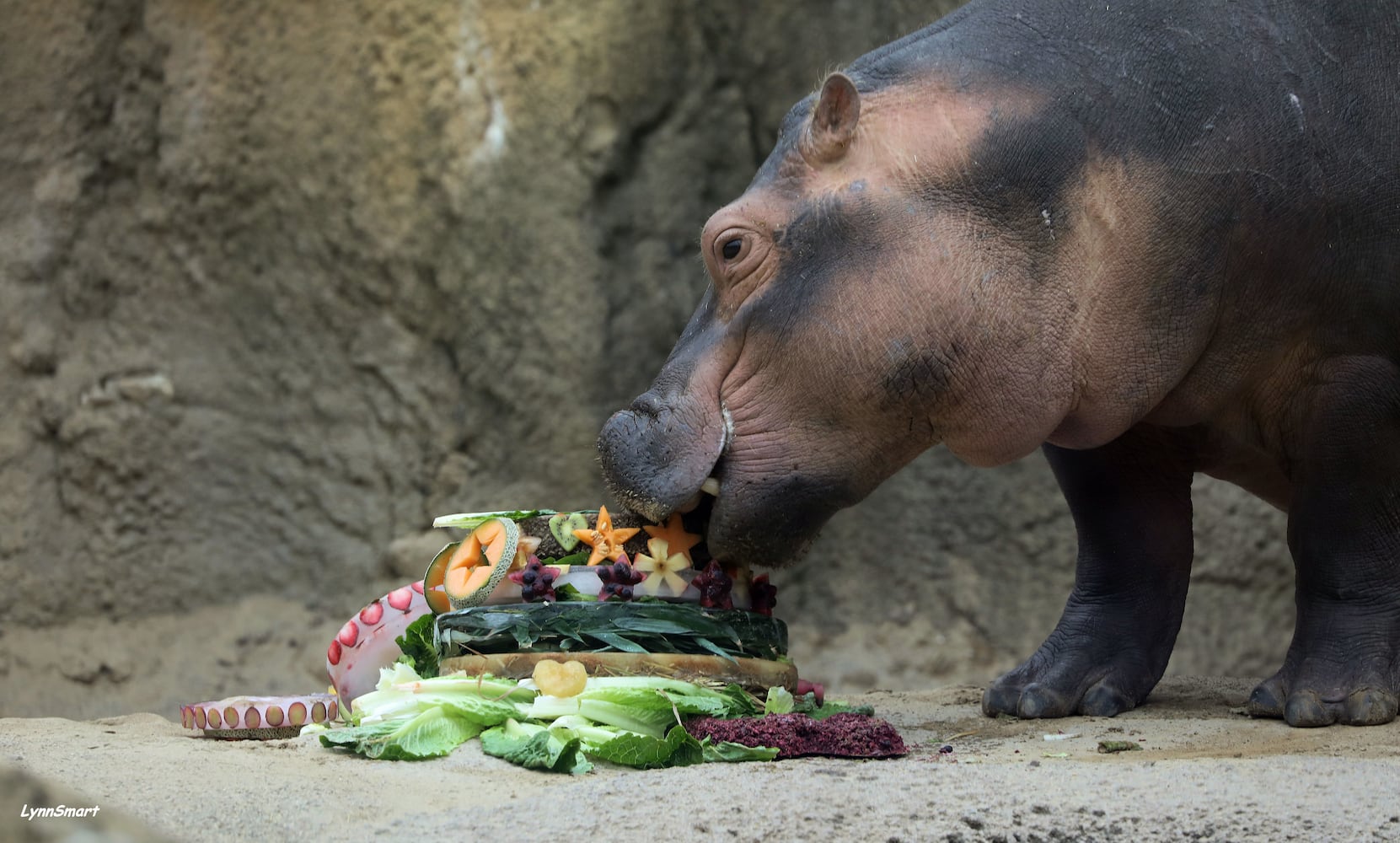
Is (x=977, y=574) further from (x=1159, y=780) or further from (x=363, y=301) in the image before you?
(x=1159, y=780)

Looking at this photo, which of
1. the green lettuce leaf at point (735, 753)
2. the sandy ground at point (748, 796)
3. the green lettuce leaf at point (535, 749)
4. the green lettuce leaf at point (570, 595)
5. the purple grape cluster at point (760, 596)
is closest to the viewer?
the sandy ground at point (748, 796)

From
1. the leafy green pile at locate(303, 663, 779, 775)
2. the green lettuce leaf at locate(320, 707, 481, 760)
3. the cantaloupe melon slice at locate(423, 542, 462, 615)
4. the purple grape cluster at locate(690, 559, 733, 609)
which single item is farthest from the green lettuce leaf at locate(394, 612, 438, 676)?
the purple grape cluster at locate(690, 559, 733, 609)

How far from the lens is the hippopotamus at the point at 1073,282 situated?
153 inches

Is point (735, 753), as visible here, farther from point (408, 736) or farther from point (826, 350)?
point (826, 350)

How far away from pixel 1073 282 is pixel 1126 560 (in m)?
1.32

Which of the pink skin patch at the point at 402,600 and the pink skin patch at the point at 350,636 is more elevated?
the pink skin patch at the point at 402,600

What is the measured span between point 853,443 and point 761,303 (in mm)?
424

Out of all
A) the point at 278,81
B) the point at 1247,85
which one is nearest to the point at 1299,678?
the point at 1247,85

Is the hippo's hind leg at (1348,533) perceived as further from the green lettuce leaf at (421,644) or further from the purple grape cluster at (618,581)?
the green lettuce leaf at (421,644)

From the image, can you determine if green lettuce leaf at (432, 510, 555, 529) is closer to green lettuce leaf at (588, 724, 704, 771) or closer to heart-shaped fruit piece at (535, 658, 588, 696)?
heart-shaped fruit piece at (535, 658, 588, 696)

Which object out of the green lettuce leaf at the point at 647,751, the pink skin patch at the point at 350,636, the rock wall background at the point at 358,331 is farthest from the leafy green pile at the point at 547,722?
the rock wall background at the point at 358,331

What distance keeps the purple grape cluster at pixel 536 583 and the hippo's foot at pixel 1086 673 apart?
156 centimetres

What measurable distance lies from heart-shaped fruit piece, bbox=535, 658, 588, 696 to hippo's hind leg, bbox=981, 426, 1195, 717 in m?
1.69

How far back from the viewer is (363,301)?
703 centimetres
